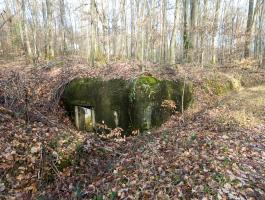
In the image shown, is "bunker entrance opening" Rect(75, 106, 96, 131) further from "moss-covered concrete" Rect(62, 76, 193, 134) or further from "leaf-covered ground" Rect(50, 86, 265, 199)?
"leaf-covered ground" Rect(50, 86, 265, 199)

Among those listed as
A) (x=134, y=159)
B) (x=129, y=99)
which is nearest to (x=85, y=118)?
(x=129, y=99)

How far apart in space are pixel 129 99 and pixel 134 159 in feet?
11.1

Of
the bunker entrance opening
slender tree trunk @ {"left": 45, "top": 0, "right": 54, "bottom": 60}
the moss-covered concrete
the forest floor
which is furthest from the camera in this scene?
slender tree trunk @ {"left": 45, "top": 0, "right": 54, "bottom": 60}

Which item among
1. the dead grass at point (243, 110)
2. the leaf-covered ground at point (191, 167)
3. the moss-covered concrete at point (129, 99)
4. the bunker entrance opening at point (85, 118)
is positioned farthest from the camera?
the bunker entrance opening at point (85, 118)

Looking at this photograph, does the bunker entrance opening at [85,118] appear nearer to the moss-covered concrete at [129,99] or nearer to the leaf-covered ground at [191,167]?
the moss-covered concrete at [129,99]

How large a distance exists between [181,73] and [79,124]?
4.93 meters

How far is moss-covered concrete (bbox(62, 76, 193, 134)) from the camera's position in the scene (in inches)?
357

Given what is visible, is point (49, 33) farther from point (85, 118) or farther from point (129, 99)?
point (129, 99)

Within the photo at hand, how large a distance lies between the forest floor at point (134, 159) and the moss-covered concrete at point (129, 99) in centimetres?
69

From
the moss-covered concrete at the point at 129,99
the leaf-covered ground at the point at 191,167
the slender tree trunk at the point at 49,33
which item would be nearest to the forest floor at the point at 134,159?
the leaf-covered ground at the point at 191,167

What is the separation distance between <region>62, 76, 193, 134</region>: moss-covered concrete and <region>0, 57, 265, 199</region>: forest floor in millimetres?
689

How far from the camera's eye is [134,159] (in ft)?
20.0

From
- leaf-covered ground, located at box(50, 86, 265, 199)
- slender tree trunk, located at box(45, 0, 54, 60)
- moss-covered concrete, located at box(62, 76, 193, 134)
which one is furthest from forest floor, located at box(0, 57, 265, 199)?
slender tree trunk, located at box(45, 0, 54, 60)

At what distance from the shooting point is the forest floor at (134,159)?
4.83m
